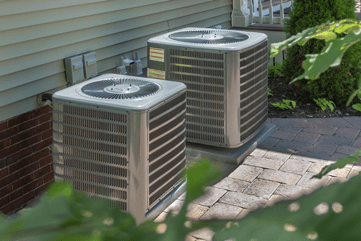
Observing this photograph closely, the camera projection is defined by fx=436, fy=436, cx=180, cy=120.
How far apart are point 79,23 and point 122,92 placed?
4.05ft

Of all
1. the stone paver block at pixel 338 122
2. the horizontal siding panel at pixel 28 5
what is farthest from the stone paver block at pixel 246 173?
the horizontal siding panel at pixel 28 5

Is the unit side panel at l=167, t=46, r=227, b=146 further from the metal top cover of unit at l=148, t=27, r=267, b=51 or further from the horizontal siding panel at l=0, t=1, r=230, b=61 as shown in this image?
the horizontal siding panel at l=0, t=1, r=230, b=61

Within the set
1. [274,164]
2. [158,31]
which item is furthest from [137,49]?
[274,164]

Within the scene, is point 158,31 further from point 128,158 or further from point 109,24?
point 128,158

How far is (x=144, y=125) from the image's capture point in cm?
308

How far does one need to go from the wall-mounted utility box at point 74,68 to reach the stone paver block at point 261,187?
1.93 meters

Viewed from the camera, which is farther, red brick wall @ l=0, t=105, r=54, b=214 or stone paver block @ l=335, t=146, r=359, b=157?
stone paver block @ l=335, t=146, r=359, b=157

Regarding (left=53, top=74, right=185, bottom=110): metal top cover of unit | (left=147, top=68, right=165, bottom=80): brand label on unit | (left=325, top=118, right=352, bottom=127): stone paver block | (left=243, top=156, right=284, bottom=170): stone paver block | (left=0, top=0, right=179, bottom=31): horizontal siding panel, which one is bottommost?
(left=243, top=156, right=284, bottom=170): stone paver block

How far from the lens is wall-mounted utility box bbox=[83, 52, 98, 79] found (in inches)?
168

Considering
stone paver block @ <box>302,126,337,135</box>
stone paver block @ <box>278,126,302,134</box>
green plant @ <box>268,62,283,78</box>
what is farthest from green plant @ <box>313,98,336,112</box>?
green plant @ <box>268,62,283,78</box>

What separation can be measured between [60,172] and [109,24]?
189 centimetres

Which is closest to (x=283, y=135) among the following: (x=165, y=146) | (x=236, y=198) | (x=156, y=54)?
(x=236, y=198)

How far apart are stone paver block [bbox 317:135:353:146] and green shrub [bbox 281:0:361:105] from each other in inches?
38.3

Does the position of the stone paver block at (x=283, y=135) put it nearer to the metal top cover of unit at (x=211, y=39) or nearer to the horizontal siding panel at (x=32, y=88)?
the metal top cover of unit at (x=211, y=39)
